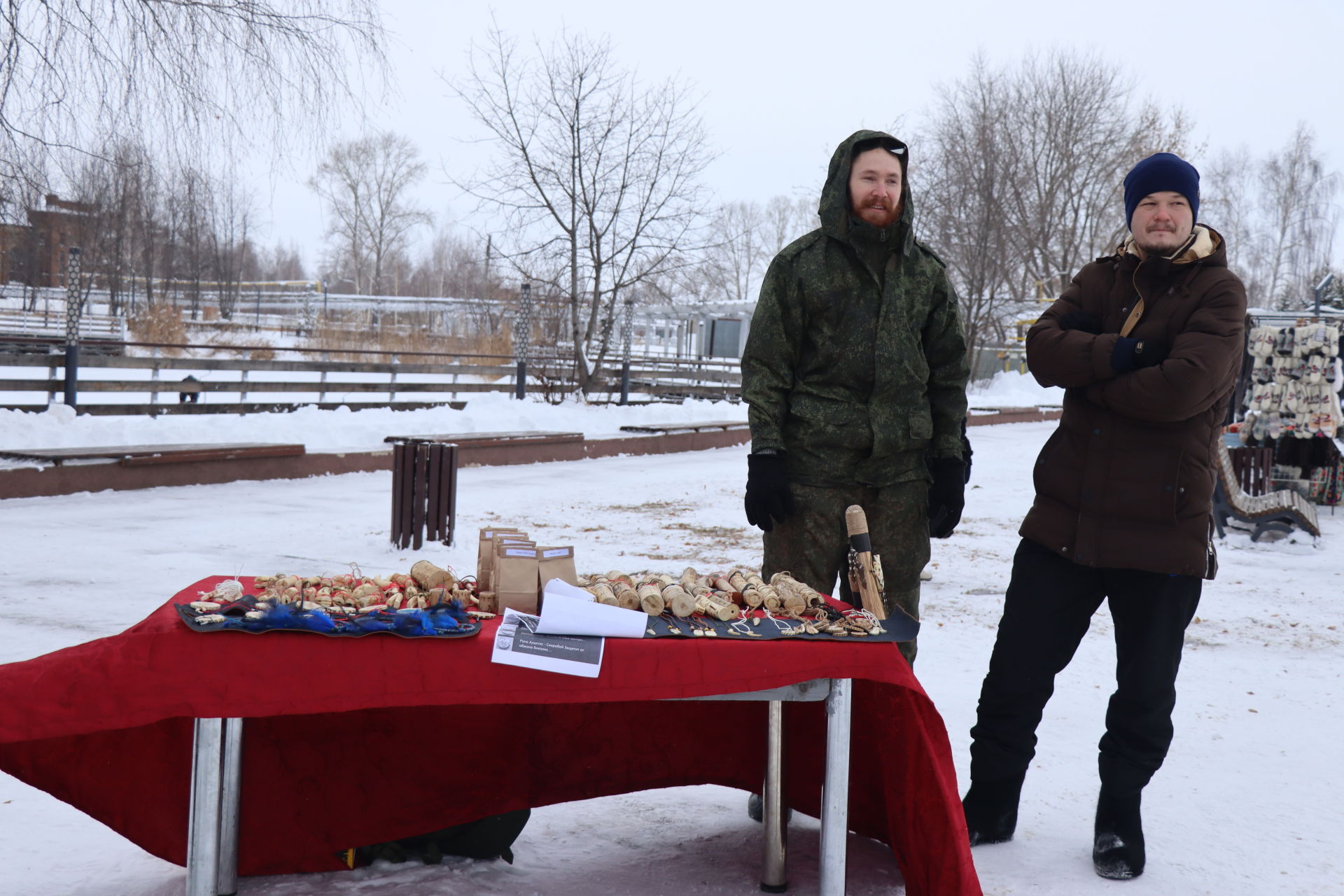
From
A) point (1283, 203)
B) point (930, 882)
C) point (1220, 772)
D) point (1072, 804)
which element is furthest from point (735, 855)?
point (1283, 203)

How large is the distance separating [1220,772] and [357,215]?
6102 centimetres

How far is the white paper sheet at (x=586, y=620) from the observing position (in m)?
2.12

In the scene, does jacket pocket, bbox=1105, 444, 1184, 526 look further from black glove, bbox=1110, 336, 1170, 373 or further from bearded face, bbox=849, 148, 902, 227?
bearded face, bbox=849, 148, 902, 227

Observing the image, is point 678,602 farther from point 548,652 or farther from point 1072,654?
point 1072,654

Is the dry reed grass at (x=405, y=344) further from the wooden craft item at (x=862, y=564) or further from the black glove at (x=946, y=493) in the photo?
the wooden craft item at (x=862, y=564)

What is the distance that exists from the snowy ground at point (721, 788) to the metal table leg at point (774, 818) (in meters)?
0.08

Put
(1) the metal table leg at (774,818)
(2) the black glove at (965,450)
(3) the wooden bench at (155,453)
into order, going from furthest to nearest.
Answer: (3) the wooden bench at (155,453) < (2) the black glove at (965,450) < (1) the metal table leg at (774,818)

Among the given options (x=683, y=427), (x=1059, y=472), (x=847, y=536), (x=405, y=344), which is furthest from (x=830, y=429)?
(x=405, y=344)

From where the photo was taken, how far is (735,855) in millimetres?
2760

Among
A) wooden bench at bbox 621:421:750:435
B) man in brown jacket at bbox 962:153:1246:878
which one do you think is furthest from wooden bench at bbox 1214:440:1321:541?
wooden bench at bbox 621:421:750:435

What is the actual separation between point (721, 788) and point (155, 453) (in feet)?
23.5

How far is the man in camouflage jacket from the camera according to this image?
9.64 ft

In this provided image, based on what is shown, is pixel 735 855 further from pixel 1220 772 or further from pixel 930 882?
pixel 1220 772

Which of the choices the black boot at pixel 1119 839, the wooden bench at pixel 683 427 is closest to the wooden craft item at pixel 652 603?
the black boot at pixel 1119 839
